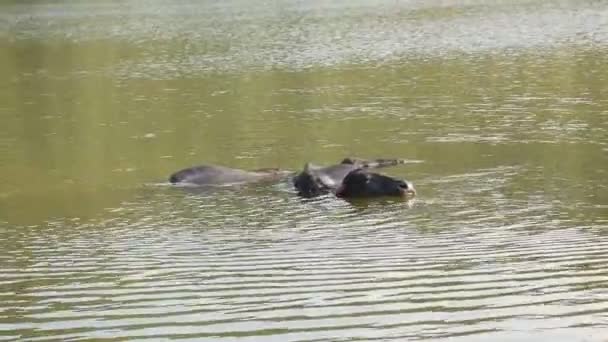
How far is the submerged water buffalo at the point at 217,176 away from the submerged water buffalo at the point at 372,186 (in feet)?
5.22

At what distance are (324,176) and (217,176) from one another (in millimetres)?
1424

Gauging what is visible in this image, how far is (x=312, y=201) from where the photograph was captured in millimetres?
13836

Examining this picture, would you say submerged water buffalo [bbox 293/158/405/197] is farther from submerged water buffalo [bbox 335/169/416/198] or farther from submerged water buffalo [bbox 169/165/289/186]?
submerged water buffalo [bbox 169/165/289/186]

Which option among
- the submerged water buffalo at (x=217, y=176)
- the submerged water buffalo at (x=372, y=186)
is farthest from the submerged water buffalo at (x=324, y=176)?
the submerged water buffalo at (x=217, y=176)

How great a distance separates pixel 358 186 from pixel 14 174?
5.64 meters

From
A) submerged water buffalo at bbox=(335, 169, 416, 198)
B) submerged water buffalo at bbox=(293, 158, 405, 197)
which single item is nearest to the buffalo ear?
submerged water buffalo at bbox=(335, 169, 416, 198)

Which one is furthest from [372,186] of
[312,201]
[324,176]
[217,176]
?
[217,176]

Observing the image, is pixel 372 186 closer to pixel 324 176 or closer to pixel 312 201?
pixel 312 201

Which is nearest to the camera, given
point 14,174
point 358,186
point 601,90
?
point 358,186

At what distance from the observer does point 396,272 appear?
9.55 meters

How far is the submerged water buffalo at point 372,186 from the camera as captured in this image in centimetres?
1376

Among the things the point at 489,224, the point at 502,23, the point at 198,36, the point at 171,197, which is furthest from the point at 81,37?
the point at 489,224

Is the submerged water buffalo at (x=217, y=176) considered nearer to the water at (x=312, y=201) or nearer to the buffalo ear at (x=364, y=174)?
the water at (x=312, y=201)

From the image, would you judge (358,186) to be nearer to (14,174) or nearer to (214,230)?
(214,230)
